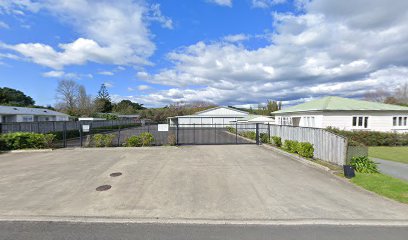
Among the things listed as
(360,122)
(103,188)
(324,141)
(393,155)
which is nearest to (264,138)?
(324,141)

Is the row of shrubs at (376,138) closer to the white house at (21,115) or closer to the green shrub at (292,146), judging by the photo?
the green shrub at (292,146)

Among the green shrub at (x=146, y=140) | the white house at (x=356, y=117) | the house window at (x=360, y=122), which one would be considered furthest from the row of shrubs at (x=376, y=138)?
the green shrub at (x=146, y=140)

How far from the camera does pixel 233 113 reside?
46.7 m

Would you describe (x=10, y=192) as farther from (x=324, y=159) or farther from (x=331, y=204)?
(x=324, y=159)

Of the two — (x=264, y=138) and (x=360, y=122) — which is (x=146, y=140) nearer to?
(x=264, y=138)

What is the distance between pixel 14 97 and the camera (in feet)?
169

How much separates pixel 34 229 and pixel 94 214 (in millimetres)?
1033

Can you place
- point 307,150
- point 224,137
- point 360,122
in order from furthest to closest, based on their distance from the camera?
point 224,137, point 360,122, point 307,150

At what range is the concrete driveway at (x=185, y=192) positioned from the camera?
4.87 meters

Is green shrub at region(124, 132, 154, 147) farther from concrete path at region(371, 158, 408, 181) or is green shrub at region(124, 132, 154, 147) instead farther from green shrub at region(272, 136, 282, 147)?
concrete path at region(371, 158, 408, 181)

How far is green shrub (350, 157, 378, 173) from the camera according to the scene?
8383 millimetres

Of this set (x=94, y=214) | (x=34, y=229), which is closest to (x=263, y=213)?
(x=94, y=214)

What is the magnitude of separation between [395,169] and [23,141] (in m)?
19.7

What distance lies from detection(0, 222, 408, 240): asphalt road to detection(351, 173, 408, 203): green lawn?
2.11 meters
